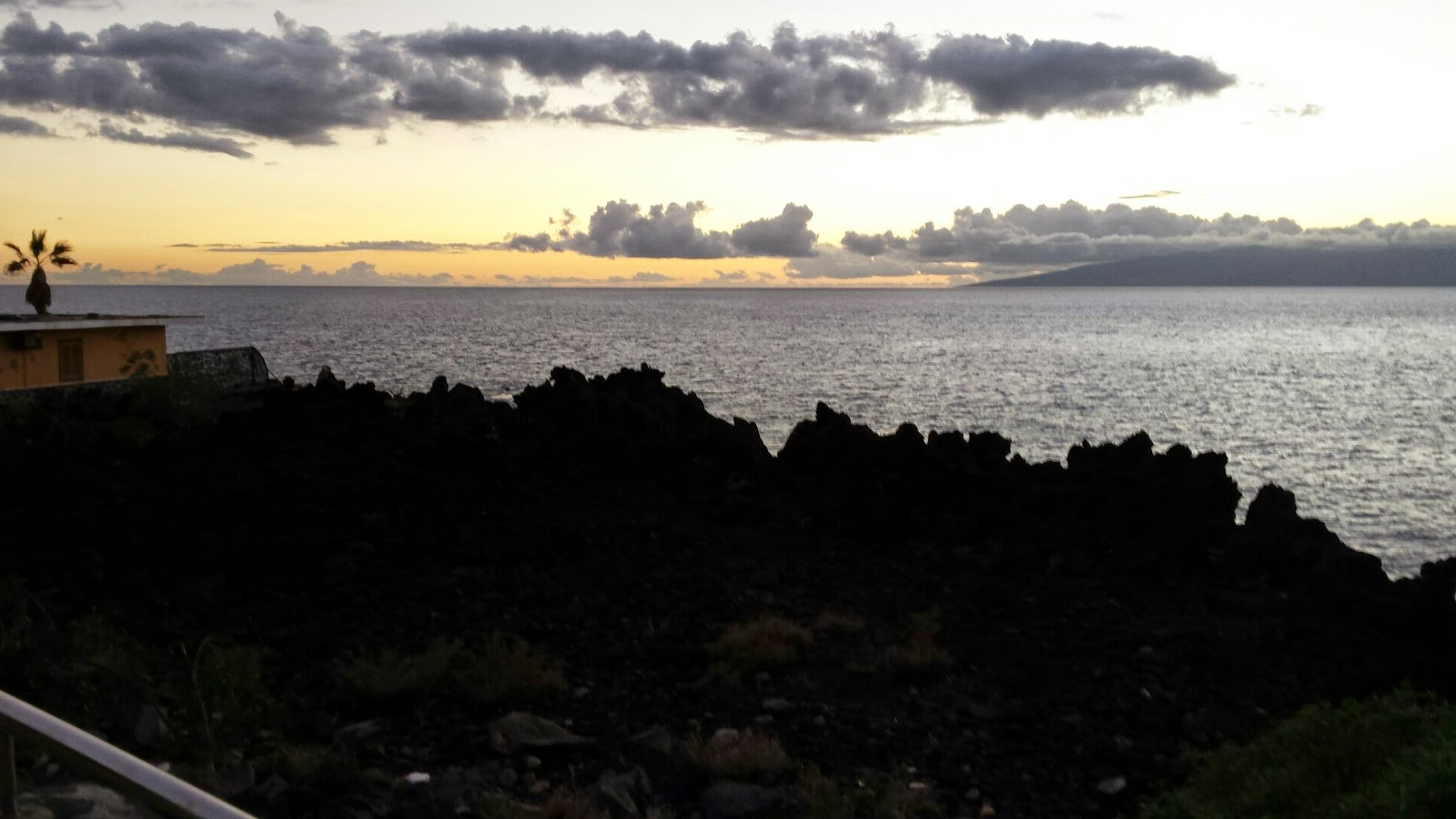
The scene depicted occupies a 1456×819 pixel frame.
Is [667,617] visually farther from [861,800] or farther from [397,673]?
[861,800]

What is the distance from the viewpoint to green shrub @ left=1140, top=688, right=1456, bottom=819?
23.1 feet

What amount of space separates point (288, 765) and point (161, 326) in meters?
28.3

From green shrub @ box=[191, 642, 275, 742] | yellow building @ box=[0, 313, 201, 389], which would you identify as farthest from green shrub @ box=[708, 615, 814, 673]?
yellow building @ box=[0, 313, 201, 389]

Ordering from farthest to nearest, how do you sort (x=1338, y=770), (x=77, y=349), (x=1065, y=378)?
(x=1065, y=378), (x=77, y=349), (x=1338, y=770)

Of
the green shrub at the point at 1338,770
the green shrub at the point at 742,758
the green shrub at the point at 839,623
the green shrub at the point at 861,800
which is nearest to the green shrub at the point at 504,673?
the green shrub at the point at 742,758

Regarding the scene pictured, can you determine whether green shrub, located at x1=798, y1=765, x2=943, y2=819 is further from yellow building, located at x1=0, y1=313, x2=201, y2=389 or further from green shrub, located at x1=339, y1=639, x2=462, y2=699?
yellow building, located at x1=0, y1=313, x2=201, y2=389

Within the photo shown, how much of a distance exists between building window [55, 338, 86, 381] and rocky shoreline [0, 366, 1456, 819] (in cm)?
812

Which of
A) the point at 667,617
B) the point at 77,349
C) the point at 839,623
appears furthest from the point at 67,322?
the point at 839,623

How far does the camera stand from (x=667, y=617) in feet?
44.4

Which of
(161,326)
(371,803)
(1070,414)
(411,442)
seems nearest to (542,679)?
(371,803)

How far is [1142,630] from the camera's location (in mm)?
12930

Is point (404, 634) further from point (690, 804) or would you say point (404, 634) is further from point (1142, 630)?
point (1142, 630)

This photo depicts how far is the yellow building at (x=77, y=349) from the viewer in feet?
92.3

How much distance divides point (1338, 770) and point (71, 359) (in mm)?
30569
